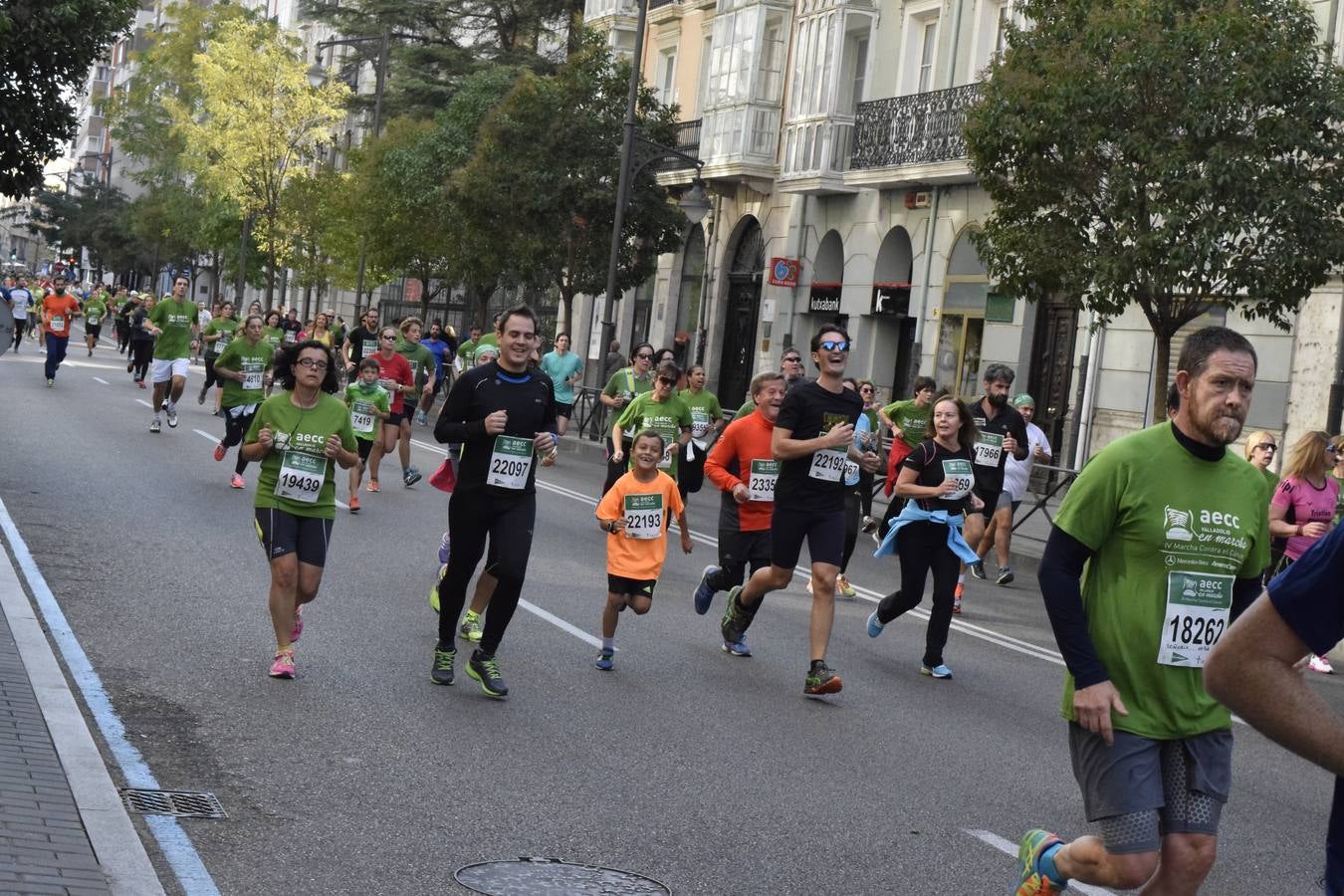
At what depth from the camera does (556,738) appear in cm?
802

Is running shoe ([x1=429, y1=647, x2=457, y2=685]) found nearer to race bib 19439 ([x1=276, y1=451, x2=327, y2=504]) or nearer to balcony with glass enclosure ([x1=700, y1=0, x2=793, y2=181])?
race bib 19439 ([x1=276, y1=451, x2=327, y2=504])

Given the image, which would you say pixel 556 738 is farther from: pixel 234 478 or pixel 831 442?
pixel 234 478

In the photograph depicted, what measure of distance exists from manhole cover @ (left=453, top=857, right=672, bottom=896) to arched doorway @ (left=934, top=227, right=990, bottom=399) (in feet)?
84.1

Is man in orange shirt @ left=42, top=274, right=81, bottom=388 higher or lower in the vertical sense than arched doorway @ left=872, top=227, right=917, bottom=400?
lower

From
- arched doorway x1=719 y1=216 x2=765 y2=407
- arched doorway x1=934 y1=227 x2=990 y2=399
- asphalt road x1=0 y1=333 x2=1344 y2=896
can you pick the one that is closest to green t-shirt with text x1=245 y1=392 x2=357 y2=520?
asphalt road x1=0 y1=333 x2=1344 y2=896

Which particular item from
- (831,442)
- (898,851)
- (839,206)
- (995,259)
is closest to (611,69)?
(839,206)

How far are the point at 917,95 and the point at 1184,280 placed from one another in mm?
13728

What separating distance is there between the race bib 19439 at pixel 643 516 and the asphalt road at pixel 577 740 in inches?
28.6

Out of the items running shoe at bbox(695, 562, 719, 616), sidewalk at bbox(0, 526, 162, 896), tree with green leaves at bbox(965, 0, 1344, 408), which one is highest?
tree with green leaves at bbox(965, 0, 1344, 408)

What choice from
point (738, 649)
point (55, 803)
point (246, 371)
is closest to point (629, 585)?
point (738, 649)

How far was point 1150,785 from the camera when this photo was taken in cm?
476

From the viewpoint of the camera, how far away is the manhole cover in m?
5.71

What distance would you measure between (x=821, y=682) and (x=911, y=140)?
24103 millimetres

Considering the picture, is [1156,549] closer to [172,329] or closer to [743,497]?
[743,497]
